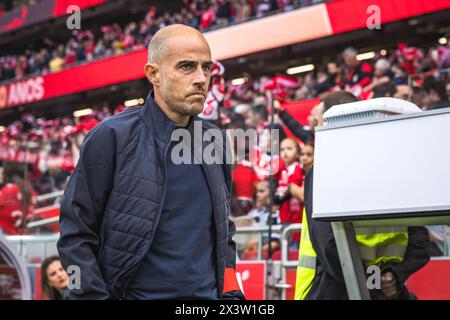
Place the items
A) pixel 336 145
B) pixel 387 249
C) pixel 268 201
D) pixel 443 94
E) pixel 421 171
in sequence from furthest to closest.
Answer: pixel 268 201 < pixel 443 94 < pixel 387 249 < pixel 336 145 < pixel 421 171

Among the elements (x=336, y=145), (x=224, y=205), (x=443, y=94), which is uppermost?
(x=443, y=94)

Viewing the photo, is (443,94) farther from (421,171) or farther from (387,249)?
(421,171)

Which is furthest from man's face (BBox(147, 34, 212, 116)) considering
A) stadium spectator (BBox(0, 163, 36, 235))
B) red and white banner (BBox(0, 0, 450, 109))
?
red and white banner (BBox(0, 0, 450, 109))

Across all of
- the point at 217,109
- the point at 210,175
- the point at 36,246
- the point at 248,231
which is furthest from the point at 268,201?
the point at 210,175

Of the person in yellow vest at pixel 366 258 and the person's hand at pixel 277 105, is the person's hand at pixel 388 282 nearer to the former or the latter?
the person in yellow vest at pixel 366 258

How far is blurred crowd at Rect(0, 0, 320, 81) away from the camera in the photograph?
17.3 meters

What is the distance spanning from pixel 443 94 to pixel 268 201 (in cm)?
146

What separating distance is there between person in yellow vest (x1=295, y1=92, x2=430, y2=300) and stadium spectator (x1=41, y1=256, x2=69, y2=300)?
3.24 meters

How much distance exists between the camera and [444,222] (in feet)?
9.27

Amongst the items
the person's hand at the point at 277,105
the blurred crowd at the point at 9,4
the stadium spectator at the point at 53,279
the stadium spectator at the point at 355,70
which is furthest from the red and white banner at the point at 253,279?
the blurred crowd at the point at 9,4

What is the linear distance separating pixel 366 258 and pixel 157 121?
135 centimetres

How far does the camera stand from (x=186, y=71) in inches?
95.0

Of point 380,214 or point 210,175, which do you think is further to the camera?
point 380,214

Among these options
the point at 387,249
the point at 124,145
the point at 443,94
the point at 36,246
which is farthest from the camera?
the point at 36,246
